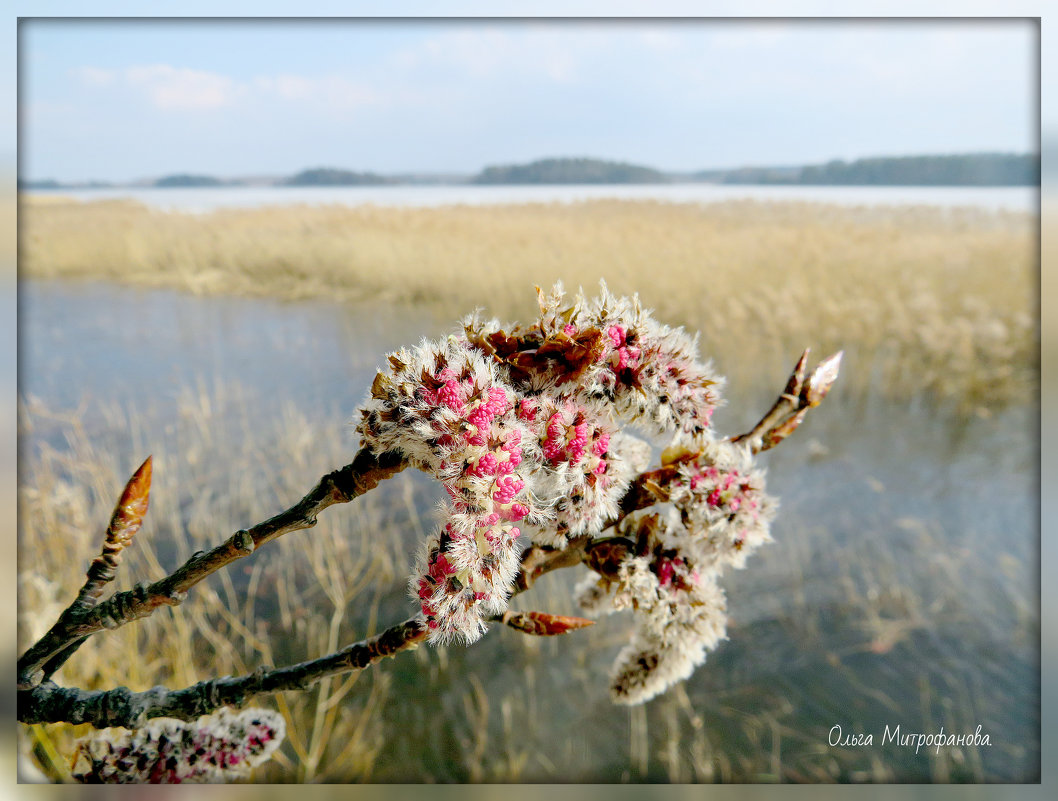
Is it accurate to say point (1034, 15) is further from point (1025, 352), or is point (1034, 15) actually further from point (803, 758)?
point (803, 758)

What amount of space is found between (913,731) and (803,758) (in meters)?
0.19

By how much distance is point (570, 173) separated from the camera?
1392 millimetres

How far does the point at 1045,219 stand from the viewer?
3.48 feet

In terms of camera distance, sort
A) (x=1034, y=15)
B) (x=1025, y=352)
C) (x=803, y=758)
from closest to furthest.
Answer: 1. (x=1034, y=15)
2. (x=803, y=758)
3. (x=1025, y=352)

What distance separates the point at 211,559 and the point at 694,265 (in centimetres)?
131

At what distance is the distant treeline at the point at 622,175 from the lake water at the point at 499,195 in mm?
12

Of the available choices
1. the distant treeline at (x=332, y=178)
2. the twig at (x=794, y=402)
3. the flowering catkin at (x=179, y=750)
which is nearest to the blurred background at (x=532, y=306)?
the distant treeline at (x=332, y=178)

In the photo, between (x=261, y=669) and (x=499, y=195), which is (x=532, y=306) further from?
(x=261, y=669)

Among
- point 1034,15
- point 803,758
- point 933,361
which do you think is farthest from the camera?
point 933,361

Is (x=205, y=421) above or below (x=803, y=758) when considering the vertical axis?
above

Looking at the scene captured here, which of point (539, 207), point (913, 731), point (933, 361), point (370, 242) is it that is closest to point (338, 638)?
point (370, 242)

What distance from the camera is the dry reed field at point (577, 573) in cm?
129

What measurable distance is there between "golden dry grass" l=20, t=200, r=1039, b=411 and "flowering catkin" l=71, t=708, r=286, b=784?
1.07m

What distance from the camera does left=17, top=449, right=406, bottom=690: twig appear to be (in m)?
0.42
